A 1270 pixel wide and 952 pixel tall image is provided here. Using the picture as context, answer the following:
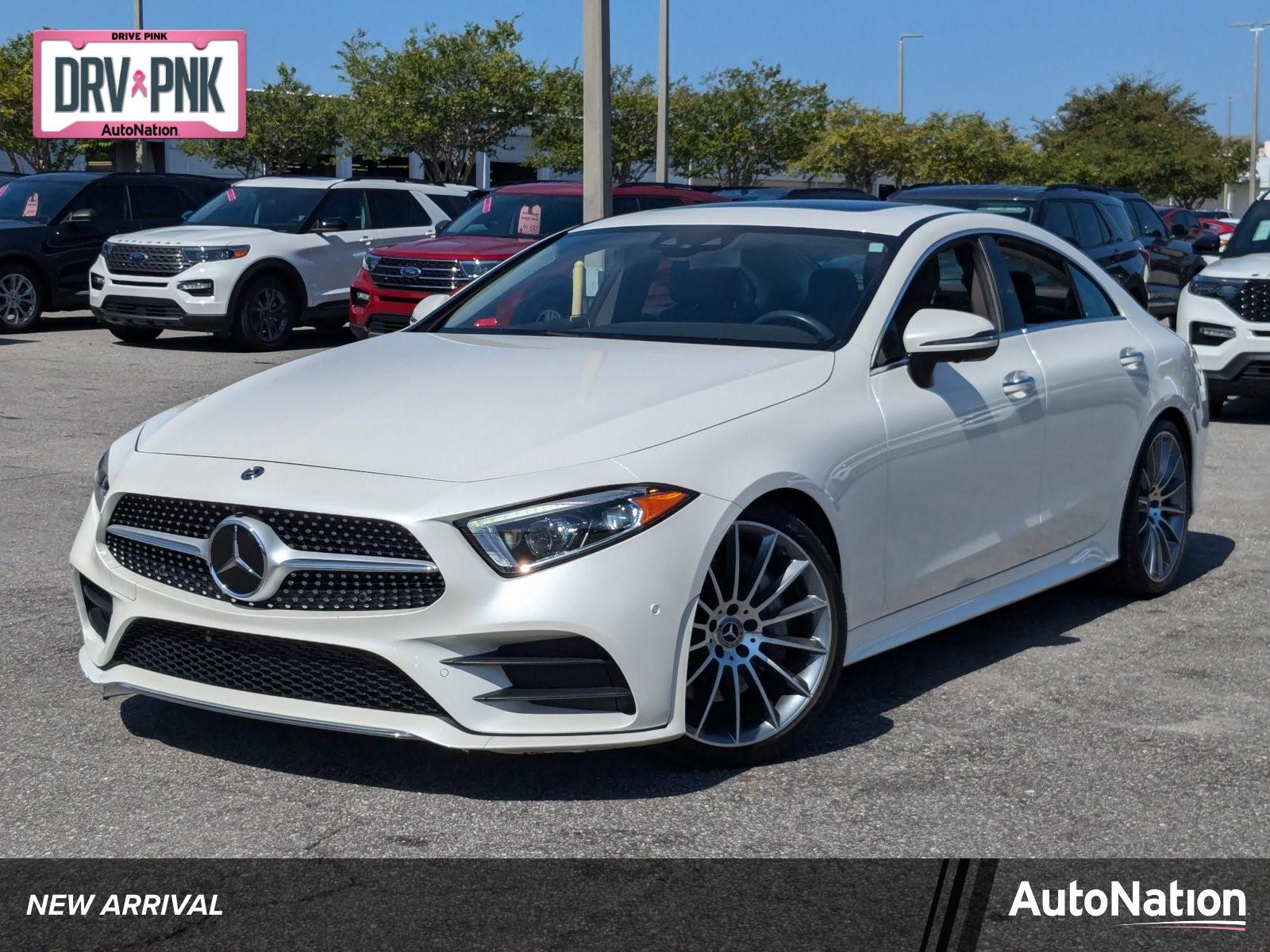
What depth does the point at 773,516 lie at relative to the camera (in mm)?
4590

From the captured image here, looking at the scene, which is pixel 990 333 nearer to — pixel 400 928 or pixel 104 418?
pixel 400 928

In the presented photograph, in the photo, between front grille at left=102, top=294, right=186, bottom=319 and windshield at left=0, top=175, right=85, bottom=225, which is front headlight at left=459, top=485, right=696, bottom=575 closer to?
front grille at left=102, top=294, right=186, bottom=319

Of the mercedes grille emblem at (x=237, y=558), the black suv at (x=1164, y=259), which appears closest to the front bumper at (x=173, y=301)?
the black suv at (x=1164, y=259)

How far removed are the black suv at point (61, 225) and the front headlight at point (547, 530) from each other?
1554cm

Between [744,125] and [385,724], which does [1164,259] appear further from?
[744,125]

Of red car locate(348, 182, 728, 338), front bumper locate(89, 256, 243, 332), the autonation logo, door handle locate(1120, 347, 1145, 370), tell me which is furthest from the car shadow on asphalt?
front bumper locate(89, 256, 243, 332)

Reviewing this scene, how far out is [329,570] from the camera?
13.6 feet

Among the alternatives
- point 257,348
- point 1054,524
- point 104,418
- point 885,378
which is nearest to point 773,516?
point 885,378

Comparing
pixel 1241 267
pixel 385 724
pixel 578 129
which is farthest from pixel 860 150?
pixel 385 724

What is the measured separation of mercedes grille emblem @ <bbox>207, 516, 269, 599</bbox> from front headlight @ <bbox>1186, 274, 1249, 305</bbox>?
31.2ft

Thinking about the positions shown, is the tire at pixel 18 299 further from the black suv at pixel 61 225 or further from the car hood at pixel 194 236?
the car hood at pixel 194 236

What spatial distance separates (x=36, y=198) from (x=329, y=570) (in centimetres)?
1651

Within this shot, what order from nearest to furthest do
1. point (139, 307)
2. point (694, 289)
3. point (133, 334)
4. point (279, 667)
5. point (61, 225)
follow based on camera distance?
point (279, 667)
point (694, 289)
point (139, 307)
point (133, 334)
point (61, 225)

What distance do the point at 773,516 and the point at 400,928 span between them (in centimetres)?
159
